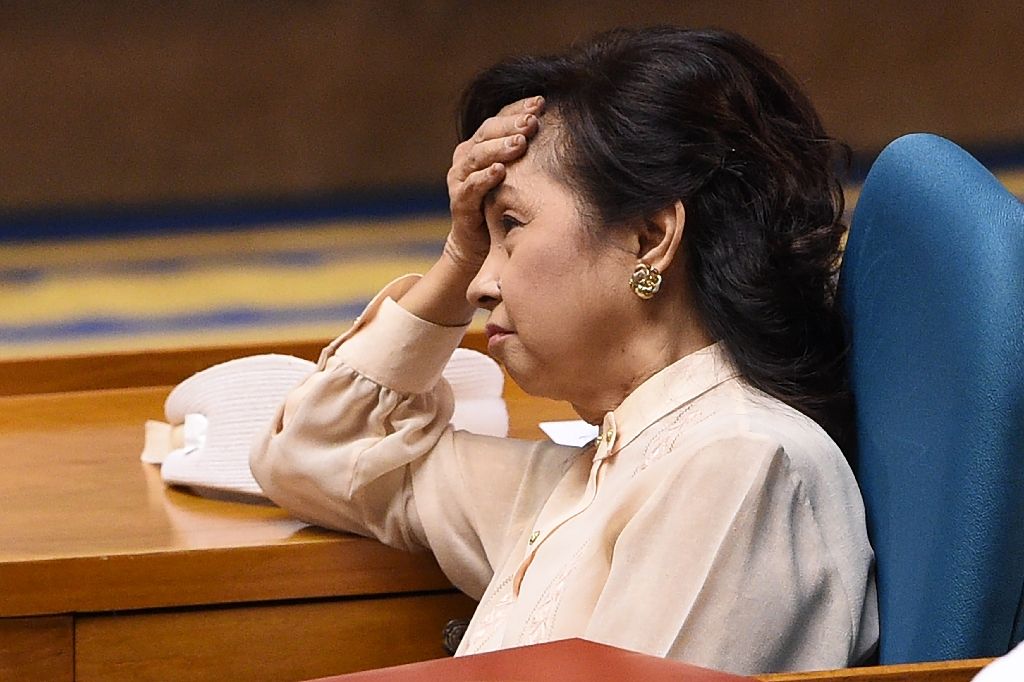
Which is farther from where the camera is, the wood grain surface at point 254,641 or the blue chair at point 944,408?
the wood grain surface at point 254,641

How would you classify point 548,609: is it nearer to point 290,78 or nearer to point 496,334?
point 496,334

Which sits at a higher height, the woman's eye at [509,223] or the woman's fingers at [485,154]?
the woman's fingers at [485,154]

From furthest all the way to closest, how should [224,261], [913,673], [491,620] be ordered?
1. [224,261]
2. [491,620]
3. [913,673]

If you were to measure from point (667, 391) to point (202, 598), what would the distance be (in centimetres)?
50

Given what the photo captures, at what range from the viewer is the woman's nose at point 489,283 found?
4.43ft

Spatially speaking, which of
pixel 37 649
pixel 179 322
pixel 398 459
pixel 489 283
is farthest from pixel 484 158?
pixel 179 322

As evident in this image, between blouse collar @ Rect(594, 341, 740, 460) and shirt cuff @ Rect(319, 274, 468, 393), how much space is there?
0.27 meters

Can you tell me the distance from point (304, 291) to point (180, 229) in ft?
0.89

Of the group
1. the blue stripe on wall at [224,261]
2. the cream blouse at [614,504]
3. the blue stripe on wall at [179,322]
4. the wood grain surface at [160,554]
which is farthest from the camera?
the blue stripe on wall at [224,261]

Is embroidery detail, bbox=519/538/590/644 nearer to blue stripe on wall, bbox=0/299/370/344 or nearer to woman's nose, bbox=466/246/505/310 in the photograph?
woman's nose, bbox=466/246/505/310

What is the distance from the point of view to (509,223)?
136 cm

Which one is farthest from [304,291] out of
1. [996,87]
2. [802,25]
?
[996,87]

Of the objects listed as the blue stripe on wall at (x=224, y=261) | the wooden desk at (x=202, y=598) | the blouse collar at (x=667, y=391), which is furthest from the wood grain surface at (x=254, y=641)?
the blue stripe on wall at (x=224, y=261)

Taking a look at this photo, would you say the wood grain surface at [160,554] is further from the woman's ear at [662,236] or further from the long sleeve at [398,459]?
the woman's ear at [662,236]
